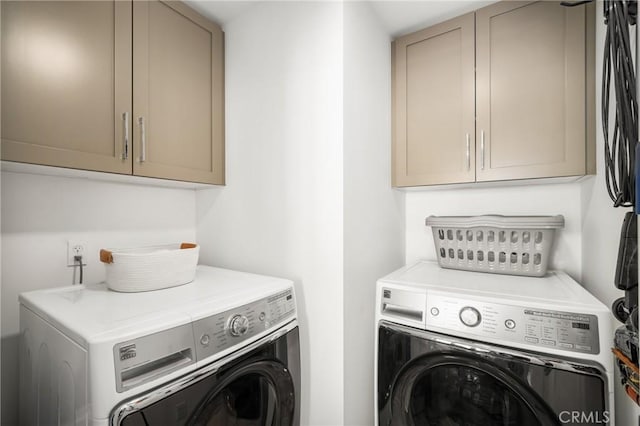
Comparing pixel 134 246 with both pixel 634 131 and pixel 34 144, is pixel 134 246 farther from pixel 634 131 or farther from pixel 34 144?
pixel 634 131

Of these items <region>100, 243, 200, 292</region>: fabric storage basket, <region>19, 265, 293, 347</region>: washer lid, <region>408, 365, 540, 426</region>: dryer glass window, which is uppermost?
<region>100, 243, 200, 292</region>: fabric storage basket

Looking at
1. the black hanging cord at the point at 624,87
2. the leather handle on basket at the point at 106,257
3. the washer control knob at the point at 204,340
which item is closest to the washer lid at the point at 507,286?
the black hanging cord at the point at 624,87

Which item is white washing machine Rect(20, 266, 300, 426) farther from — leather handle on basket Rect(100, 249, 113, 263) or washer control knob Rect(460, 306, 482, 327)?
washer control knob Rect(460, 306, 482, 327)

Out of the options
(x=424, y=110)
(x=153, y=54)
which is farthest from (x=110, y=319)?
(x=424, y=110)

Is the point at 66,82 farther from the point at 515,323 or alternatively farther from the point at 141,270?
the point at 515,323

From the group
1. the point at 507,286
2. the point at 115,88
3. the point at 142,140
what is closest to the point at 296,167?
the point at 142,140

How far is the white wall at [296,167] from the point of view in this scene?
121 cm

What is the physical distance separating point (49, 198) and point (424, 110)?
179 centimetres

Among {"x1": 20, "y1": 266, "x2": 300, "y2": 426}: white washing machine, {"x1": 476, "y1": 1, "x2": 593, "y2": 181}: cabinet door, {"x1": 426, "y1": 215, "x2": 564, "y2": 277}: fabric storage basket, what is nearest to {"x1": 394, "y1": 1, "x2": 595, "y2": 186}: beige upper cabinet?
{"x1": 476, "y1": 1, "x2": 593, "y2": 181}: cabinet door

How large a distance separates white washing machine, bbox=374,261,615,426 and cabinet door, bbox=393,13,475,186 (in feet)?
2.04

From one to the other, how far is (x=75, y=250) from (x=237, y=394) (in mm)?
978

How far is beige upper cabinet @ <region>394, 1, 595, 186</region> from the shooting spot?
3.93ft

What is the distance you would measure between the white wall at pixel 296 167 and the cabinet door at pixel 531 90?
75 cm

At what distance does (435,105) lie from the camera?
1507mm
